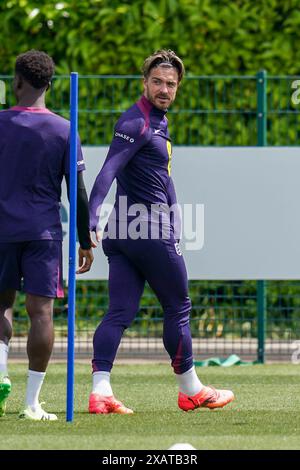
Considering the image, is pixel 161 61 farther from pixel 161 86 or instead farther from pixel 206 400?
pixel 206 400

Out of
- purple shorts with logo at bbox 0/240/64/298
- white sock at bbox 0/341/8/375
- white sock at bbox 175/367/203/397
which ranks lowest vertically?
white sock at bbox 175/367/203/397

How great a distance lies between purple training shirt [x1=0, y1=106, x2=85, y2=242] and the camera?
7281 mm

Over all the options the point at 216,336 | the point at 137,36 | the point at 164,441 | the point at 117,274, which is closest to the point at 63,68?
the point at 137,36

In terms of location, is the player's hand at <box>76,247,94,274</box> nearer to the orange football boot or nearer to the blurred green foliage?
the orange football boot

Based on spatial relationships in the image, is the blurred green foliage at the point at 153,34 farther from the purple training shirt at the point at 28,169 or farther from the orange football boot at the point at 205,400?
the purple training shirt at the point at 28,169

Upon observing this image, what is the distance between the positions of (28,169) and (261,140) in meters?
4.73

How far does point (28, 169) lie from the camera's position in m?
7.29

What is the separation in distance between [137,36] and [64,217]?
244 cm

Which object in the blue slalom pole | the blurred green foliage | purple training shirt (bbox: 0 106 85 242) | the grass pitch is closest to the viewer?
the grass pitch

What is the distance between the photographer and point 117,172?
768cm

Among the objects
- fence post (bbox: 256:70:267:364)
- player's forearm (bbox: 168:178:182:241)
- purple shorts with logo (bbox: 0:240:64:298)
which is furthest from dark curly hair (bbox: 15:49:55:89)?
fence post (bbox: 256:70:267:364)

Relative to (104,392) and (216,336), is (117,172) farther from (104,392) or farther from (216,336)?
(216,336)

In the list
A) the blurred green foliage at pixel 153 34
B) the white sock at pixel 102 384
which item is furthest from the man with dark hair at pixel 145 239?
the blurred green foliage at pixel 153 34

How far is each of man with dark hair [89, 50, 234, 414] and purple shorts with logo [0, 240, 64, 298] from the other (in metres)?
0.55
